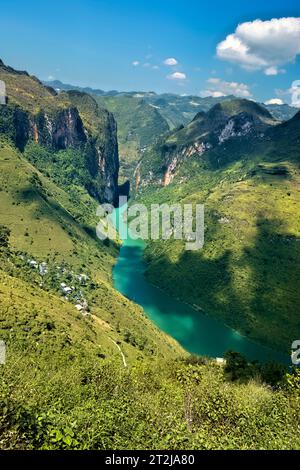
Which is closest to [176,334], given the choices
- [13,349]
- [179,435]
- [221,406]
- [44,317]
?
[44,317]

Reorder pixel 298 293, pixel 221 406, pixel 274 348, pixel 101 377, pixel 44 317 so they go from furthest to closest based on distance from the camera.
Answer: pixel 298 293, pixel 274 348, pixel 44 317, pixel 101 377, pixel 221 406

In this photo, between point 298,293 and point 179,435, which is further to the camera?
point 298,293

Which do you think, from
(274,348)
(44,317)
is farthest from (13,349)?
(274,348)

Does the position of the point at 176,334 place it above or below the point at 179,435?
below
